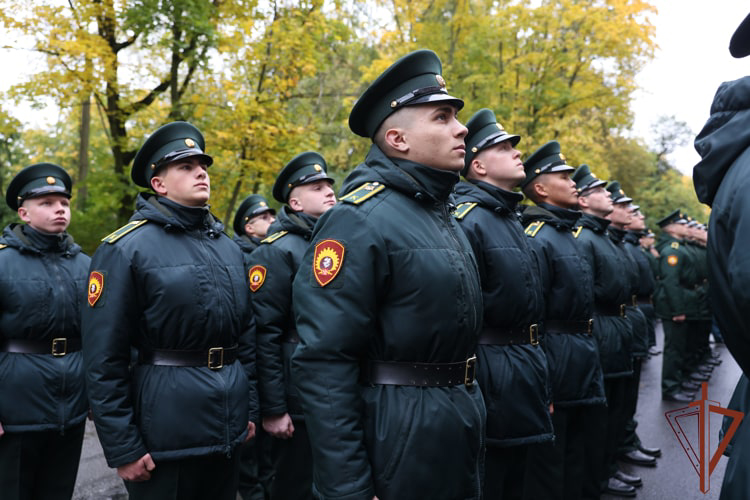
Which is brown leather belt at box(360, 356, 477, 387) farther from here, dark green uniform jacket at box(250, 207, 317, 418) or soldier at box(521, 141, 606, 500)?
dark green uniform jacket at box(250, 207, 317, 418)

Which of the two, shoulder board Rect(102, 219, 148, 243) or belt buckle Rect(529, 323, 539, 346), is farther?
belt buckle Rect(529, 323, 539, 346)

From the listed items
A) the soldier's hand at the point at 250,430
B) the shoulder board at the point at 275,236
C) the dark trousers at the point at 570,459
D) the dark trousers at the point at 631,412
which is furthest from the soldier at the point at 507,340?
the dark trousers at the point at 631,412

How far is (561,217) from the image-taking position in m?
5.29

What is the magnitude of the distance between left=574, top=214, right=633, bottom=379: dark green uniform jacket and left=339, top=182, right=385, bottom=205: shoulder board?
3.47 m

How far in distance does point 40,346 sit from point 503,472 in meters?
3.32

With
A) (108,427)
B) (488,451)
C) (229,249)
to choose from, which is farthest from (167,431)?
(488,451)

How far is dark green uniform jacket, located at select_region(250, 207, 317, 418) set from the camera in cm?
471

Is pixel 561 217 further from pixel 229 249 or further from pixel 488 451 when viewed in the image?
pixel 229 249

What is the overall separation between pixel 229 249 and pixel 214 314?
1.72ft

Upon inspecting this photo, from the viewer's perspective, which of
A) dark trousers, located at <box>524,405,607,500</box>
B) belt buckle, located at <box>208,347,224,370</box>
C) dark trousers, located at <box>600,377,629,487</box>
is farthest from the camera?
dark trousers, located at <box>600,377,629,487</box>

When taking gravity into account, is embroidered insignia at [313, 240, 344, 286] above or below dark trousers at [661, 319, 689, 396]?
above

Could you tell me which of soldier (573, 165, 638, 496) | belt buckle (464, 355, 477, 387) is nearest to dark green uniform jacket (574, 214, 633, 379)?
soldier (573, 165, 638, 496)

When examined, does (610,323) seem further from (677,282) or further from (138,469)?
(677,282)

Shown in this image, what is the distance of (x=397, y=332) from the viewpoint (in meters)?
2.60
